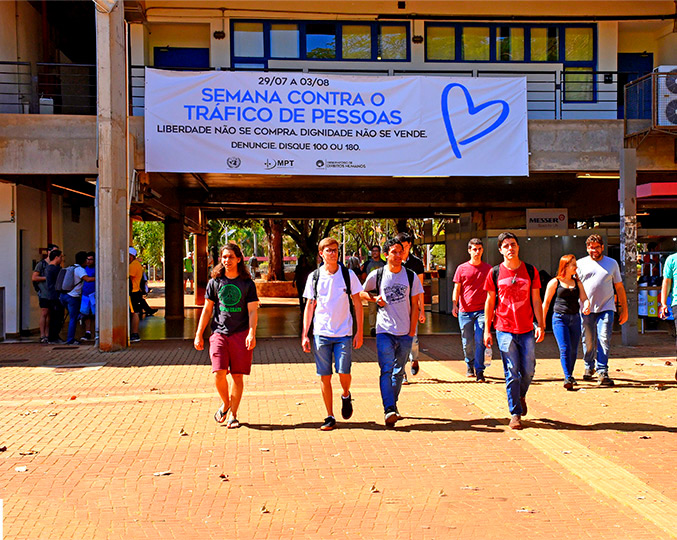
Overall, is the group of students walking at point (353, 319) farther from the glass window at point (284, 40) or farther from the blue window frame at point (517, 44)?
the blue window frame at point (517, 44)

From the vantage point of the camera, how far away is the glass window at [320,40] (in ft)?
60.2

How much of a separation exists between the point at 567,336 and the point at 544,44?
11663 mm

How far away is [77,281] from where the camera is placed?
14625 mm

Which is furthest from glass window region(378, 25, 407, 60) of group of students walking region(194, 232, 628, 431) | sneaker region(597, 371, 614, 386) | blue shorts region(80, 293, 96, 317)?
group of students walking region(194, 232, 628, 431)

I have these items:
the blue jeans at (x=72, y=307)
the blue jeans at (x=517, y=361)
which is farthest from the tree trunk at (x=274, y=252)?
the blue jeans at (x=517, y=361)

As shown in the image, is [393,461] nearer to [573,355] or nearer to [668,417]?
[668,417]

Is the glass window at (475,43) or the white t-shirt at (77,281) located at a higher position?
the glass window at (475,43)

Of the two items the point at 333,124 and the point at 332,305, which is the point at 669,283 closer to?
the point at 332,305

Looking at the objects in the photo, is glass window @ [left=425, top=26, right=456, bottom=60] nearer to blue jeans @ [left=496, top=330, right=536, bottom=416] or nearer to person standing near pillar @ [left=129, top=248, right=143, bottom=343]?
person standing near pillar @ [left=129, top=248, right=143, bottom=343]

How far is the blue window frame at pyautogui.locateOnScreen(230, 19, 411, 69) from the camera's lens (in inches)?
714

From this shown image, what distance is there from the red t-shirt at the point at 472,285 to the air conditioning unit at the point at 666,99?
6.47m

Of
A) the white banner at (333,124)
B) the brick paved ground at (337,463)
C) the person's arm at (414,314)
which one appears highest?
the white banner at (333,124)

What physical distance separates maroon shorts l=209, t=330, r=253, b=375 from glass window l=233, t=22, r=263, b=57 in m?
12.1

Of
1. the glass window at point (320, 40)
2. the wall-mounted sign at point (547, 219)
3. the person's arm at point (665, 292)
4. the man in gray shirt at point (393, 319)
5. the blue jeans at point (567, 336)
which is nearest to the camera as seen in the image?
the man in gray shirt at point (393, 319)
